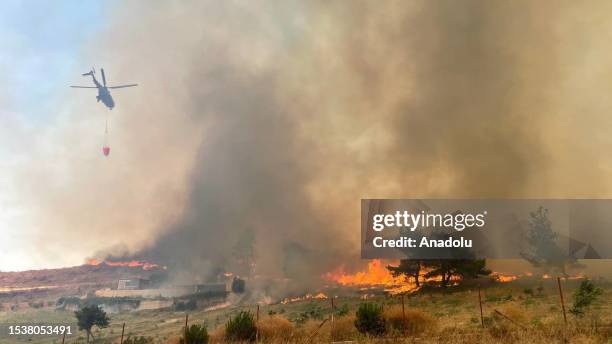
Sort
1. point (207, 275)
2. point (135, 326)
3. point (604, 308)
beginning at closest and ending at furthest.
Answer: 1. point (604, 308)
2. point (135, 326)
3. point (207, 275)

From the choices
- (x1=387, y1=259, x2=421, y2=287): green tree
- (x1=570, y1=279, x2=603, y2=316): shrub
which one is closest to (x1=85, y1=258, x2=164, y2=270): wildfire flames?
(x1=387, y1=259, x2=421, y2=287): green tree

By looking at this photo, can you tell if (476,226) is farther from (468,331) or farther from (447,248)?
(468,331)

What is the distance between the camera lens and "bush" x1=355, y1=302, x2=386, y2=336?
23839mm

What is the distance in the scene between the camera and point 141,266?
79.9 metres

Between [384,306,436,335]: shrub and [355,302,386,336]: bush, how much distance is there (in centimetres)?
59

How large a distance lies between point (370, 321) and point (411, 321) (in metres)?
2.48

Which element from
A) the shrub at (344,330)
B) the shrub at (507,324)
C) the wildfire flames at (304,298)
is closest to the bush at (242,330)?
the shrub at (344,330)

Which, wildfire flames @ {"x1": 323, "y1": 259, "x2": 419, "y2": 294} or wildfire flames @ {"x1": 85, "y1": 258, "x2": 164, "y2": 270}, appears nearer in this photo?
wildfire flames @ {"x1": 323, "y1": 259, "x2": 419, "y2": 294}

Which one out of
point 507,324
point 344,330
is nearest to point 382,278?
point 344,330

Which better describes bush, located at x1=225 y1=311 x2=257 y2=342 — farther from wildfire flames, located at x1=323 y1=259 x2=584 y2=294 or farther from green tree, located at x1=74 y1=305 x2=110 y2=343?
wildfire flames, located at x1=323 y1=259 x2=584 y2=294

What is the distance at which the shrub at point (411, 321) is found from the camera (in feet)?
77.2

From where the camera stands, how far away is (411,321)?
24.2 metres

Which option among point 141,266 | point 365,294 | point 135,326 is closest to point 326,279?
point 365,294

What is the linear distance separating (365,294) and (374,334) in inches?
1403
